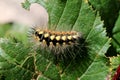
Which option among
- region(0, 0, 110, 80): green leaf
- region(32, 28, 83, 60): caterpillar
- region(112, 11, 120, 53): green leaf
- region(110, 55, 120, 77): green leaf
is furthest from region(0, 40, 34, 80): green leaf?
region(112, 11, 120, 53): green leaf

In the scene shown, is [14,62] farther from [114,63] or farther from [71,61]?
[114,63]

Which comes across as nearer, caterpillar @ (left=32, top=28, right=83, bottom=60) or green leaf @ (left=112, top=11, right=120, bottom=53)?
caterpillar @ (left=32, top=28, right=83, bottom=60)

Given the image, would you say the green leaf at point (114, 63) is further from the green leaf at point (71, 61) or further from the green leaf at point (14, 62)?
the green leaf at point (14, 62)

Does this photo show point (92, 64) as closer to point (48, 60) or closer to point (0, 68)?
point (48, 60)

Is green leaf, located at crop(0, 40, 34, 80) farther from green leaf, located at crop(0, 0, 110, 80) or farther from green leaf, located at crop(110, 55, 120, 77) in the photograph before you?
green leaf, located at crop(110, 55, 120, 77)

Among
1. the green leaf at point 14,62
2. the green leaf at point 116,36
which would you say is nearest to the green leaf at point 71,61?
the green leaf at point 14,62

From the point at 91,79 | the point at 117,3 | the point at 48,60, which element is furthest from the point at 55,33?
the point at 117,3

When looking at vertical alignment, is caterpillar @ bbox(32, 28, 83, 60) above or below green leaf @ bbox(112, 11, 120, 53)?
above
